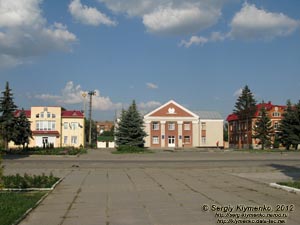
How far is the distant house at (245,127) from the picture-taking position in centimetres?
8529

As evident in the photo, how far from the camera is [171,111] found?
84188mm

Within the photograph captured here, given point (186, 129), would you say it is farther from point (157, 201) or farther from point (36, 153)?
point (157, 201)

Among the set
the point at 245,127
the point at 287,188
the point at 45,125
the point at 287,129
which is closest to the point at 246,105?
the point at 245,127

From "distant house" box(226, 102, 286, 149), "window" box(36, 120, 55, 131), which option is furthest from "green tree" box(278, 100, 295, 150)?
"window" box(36, 120, 55, 131)

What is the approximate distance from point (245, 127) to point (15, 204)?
85503 millimetres

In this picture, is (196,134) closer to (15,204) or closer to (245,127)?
(245,127)

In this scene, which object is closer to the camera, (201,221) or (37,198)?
(201,221)

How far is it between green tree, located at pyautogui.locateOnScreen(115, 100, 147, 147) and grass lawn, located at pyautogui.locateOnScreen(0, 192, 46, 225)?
43549mm

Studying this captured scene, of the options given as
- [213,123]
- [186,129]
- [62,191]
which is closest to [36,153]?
[62,191]

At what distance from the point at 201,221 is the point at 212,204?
229cm

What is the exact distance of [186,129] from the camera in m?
84.6

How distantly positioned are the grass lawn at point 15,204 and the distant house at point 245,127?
6635cm

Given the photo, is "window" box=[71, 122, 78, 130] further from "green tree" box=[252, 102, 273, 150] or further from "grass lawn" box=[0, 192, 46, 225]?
"grass lawn" box=[0, 192, 46, 225]

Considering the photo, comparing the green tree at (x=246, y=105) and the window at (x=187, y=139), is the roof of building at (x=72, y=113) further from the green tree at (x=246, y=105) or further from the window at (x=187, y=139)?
the green tree at (x=246, y=105)
